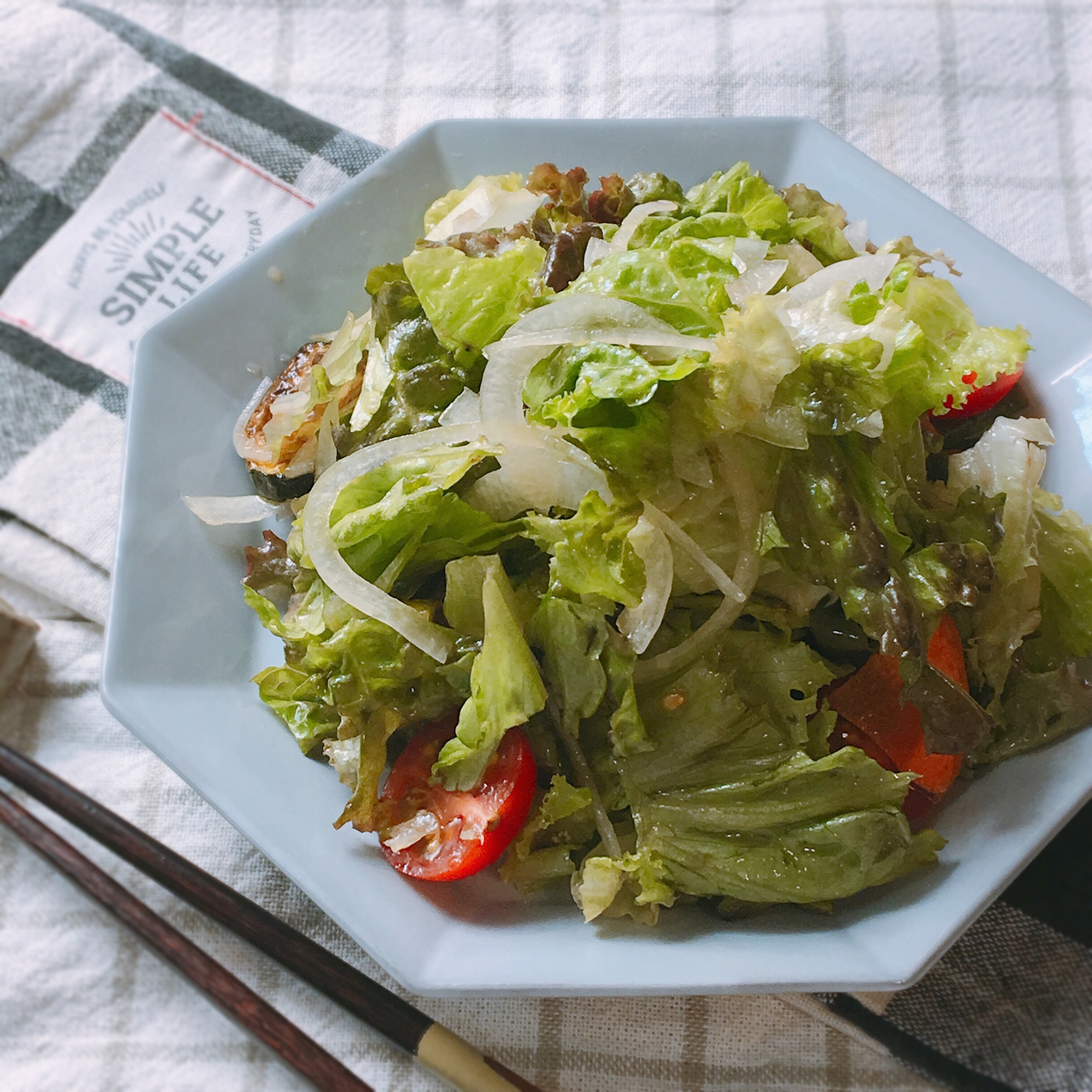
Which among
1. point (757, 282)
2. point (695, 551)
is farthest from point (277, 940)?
point (757, 282)

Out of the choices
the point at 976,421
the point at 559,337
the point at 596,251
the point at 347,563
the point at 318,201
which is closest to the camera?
the point at 559,337

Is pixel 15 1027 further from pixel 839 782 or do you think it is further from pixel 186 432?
pixel 839 782

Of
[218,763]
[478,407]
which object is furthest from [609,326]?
[218,763]

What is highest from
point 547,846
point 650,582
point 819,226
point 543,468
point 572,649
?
point 819,226

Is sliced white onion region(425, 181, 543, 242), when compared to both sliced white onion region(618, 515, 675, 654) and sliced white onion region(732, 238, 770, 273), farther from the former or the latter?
sliced white onion region(618, 515, 675, 654)

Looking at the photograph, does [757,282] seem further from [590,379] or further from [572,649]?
[572,649]
